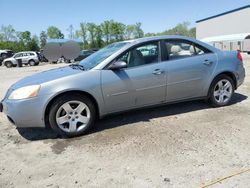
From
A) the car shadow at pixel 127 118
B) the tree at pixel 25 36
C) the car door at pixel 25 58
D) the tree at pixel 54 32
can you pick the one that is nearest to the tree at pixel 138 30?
the tree at pixel 54 32

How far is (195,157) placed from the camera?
368 centimetres

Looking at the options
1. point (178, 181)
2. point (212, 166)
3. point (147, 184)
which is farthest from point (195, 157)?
point (147, 184)

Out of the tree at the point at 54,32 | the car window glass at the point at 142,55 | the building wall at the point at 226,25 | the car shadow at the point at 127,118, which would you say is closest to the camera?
the car shadow at the point at 127,118

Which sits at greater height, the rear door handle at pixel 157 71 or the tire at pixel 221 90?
the rear door handle at pixel 157 71

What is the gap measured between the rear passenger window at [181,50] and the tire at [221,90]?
2.24ft

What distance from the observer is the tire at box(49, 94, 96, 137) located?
454 cm

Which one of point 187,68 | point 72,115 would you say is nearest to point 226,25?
point 187,68

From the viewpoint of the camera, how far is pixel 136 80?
4.93 meters

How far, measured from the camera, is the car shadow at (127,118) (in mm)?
4882

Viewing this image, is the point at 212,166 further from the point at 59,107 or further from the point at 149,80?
the point at 59,107

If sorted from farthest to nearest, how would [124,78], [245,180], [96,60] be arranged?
1. [96,60]
2. [124,78]
3. [245,180]

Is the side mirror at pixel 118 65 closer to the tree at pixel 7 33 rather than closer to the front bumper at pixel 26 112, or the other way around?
the front bumper at pixel 26 112

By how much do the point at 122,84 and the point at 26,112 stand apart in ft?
5.22

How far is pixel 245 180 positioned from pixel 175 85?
247cm
